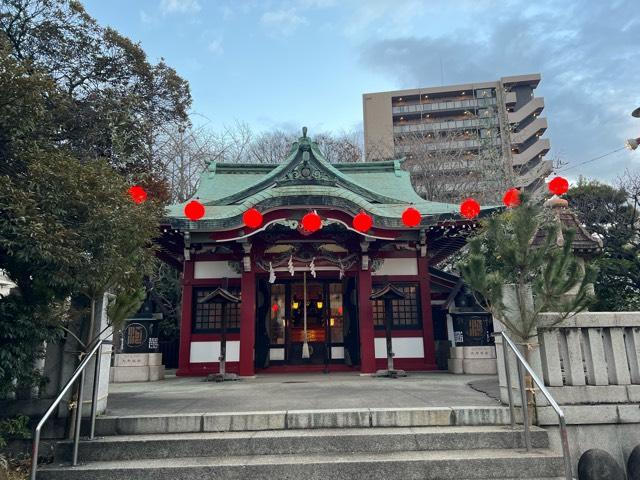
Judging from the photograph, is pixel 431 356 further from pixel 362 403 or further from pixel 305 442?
pixel 305 442

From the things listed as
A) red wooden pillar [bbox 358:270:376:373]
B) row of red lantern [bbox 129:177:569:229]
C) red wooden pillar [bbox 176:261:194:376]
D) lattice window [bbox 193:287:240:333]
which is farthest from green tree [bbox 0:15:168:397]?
red wooden pillar [bbox 358:270:376:373]

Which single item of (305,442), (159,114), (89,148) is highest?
(159,114)

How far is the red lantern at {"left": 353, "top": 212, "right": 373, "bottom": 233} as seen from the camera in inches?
441

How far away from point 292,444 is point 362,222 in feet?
22.5

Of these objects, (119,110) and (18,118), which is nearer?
(18,118)

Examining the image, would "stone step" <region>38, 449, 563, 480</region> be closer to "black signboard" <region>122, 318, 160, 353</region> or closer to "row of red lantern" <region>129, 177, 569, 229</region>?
"row of red lantern" <region>129, 177, 569, 229</region>

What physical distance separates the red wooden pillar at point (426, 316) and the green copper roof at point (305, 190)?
6.09ft

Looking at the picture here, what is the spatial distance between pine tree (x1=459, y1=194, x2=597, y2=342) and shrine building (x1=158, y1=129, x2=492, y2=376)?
5119 mm

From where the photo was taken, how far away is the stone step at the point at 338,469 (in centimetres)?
478

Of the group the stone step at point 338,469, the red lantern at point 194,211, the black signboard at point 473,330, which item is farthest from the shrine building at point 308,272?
the stone step at point 338,469

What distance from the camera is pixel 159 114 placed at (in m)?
21.0

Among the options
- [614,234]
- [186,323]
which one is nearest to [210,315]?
[186,323]

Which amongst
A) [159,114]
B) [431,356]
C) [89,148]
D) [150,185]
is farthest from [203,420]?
[159,114]

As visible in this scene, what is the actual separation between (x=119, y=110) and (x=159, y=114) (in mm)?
3519
